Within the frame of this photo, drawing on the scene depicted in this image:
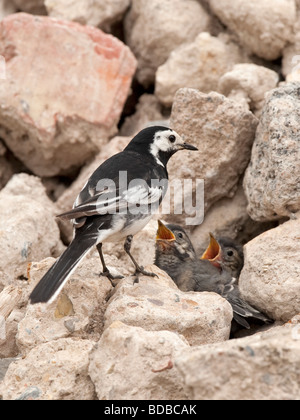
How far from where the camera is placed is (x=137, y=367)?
3.82 meters

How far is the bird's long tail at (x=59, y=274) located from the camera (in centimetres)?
446

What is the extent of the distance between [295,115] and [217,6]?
2621 millimetres

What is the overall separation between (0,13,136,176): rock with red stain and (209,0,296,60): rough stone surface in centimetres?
118

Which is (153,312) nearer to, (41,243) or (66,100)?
(41,243)

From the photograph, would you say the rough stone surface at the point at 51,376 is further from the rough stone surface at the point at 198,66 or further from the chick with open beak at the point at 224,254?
the rough stone surface at the point at 198,66

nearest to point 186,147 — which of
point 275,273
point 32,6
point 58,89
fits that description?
point 275,273

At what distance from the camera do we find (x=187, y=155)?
6738mm

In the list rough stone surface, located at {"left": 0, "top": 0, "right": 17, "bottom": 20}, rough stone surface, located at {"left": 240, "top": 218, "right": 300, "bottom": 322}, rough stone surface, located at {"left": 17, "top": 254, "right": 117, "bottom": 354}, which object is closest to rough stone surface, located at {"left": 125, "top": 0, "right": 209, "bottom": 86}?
rough stone surface, located at {"left": 0, "top": 0, "right": 17, "bottom": 20}

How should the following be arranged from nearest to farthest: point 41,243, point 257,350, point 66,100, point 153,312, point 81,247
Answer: point 257,350 < point 153,312 < point 81,247 < point 41,243 < point 66,100

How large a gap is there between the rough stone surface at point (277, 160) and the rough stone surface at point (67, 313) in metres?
1.53

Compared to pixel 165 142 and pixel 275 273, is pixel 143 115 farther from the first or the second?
pixel 275 273

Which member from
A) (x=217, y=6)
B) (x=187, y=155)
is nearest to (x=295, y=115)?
(x=187, y=155)

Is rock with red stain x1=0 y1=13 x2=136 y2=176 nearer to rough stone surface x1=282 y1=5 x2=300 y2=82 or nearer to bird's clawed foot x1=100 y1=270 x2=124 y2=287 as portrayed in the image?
rough stone surface x1=282 y1=5 x2=300 y2=82

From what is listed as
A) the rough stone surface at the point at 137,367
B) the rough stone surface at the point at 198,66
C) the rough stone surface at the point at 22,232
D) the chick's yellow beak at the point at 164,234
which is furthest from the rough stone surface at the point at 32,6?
the rough stone surface at the point at 137,367
